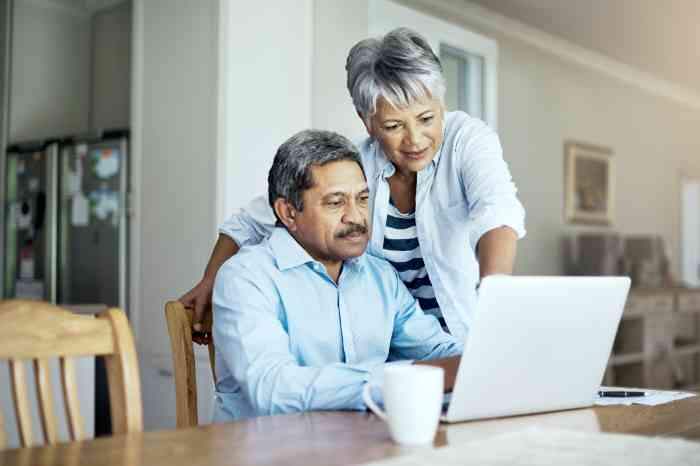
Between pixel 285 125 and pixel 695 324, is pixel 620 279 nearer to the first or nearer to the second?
pixel 285 125

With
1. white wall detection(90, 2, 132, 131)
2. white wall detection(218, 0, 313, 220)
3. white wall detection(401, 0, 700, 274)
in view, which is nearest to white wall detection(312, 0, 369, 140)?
white wall detection(218, 0, 313, 220)

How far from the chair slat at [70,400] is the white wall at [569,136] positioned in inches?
168

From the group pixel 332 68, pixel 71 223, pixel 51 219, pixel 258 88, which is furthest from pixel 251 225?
pixel 51 219

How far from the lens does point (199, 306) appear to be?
177 cm

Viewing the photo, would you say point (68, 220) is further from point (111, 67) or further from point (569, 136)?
point (569, 136)

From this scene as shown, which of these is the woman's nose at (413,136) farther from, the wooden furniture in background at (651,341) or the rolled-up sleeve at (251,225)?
the wooden furniture in background at (651,341)

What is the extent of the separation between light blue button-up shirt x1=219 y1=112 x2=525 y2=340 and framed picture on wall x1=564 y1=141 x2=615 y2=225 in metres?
4.73

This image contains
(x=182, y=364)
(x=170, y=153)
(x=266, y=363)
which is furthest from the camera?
(x=170, y=153)

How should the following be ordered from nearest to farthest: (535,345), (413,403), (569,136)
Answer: (413,403) → (535,345) → (569,136)

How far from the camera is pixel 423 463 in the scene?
988 mm

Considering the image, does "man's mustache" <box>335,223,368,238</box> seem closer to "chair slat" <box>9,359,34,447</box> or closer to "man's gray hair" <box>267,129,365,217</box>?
"man's gray hair" <box>267,129,365,217</box>

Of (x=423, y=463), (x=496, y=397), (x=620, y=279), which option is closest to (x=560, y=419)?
(x=496, y=397)

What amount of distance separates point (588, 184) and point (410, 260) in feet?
16.8

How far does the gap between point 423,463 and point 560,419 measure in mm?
415
